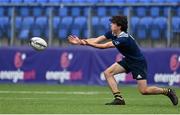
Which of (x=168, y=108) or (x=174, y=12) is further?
(x=174, y=12)

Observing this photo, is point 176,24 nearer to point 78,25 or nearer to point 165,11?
point 165,11

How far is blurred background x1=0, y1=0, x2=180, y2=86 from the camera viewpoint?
2138cm

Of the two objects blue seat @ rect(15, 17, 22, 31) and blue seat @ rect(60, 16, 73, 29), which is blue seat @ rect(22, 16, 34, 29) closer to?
blue seat @ rect(15, 17, 22, 31)

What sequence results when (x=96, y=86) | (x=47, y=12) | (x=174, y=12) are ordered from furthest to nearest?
(x=47, y=12) < (x=174, y=12) < (x=96, y=86)

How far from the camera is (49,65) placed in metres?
21.8

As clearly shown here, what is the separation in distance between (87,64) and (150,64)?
6.97ft

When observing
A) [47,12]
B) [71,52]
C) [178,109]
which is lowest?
[178,109]

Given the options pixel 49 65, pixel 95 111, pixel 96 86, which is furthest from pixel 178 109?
pixel 49 65

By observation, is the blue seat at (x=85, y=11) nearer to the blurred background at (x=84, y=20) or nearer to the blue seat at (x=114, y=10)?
the blurred background at (x=84, y=20)

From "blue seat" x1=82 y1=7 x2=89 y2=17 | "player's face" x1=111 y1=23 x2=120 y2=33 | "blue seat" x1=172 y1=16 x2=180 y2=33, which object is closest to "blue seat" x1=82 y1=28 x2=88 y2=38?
"blue seat" x1=82 y1=7 x2=89 y2=17

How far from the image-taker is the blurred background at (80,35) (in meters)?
21.4

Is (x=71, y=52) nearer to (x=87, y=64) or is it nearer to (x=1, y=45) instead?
(x=87, y=64)

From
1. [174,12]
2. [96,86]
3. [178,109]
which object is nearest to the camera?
[178,109]

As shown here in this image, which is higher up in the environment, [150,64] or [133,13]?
[133,13]
